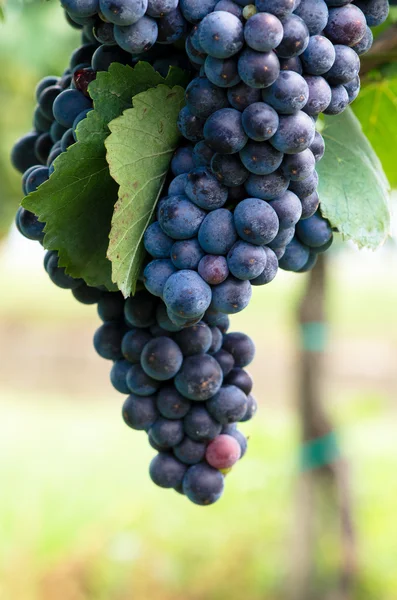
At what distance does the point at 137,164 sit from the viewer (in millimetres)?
678

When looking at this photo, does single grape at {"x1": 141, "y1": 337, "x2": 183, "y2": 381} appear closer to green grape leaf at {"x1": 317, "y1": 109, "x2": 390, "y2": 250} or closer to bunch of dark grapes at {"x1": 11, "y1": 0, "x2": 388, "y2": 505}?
bunch of dark grapes at {"x1": 11, "y1": 0, "x2": 388, "y2": 505}

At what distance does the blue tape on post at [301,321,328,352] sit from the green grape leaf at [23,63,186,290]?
2.10 m

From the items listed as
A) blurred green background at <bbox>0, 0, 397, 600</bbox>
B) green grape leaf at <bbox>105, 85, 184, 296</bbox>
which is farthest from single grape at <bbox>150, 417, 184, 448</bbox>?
blurred green background at <bbox>0, 0, 397, 600</bbox>

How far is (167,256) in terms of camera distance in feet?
2.23

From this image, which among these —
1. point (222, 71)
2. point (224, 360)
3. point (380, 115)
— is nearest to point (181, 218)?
point (222, 71)

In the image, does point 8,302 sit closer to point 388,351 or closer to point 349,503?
point 388,351

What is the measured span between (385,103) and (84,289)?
2.21 feet

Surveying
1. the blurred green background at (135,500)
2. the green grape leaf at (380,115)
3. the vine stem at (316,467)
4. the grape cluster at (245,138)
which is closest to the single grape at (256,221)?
the grape cluster at (245,138)

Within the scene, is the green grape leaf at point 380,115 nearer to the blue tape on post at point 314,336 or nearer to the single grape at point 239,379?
the single grape at point 239,379

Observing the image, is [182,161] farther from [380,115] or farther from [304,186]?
[380,115]

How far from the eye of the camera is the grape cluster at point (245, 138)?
59 cm

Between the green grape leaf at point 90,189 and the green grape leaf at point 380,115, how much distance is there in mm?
587

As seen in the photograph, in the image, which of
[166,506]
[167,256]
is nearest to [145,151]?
[167,256]

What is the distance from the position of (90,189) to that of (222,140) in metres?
0.18
